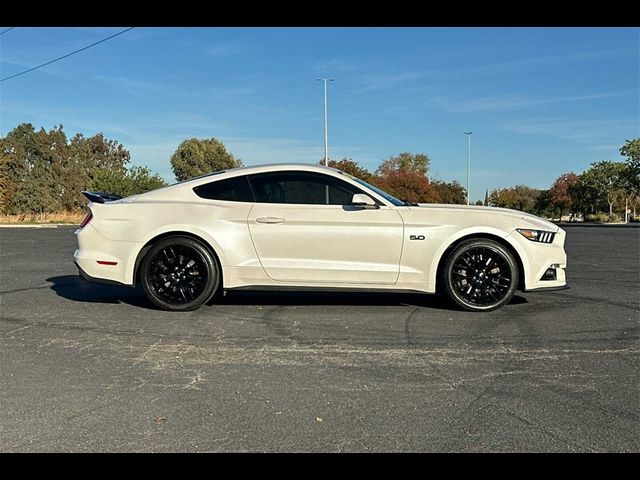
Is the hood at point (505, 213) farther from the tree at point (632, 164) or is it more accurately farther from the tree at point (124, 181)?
the tree at point (632, 164)

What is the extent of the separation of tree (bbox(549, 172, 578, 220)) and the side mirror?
178 feet

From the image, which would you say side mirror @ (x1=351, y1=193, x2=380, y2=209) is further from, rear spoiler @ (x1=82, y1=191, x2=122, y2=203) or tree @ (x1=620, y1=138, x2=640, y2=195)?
tree @ (x1=620, y1=138, x2=640, y2=195)

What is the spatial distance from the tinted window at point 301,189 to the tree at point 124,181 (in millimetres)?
34594

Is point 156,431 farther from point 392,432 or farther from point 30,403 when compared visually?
point 392,432

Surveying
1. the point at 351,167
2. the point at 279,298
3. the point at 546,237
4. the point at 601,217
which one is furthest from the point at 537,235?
the point at 601,217

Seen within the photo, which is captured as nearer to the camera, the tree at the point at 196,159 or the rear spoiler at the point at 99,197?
the rear spoiler at the point at 99,197

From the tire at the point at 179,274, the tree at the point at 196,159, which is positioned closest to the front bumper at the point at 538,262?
the tire at the point at 179,274

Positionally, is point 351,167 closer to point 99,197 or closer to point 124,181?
point 124,181

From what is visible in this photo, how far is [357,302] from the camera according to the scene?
5.98 metres

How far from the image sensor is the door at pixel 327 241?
5.41 metres

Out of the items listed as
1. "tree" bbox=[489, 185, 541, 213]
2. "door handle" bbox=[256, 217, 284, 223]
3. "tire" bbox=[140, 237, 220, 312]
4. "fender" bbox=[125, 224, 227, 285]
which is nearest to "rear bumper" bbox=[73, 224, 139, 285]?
"fender" bbox=[125, 224, 227, 285]

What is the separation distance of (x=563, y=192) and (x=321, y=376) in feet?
191

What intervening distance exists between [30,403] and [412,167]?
60.6 metres

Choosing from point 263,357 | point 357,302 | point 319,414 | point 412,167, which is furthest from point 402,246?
point 412,167
